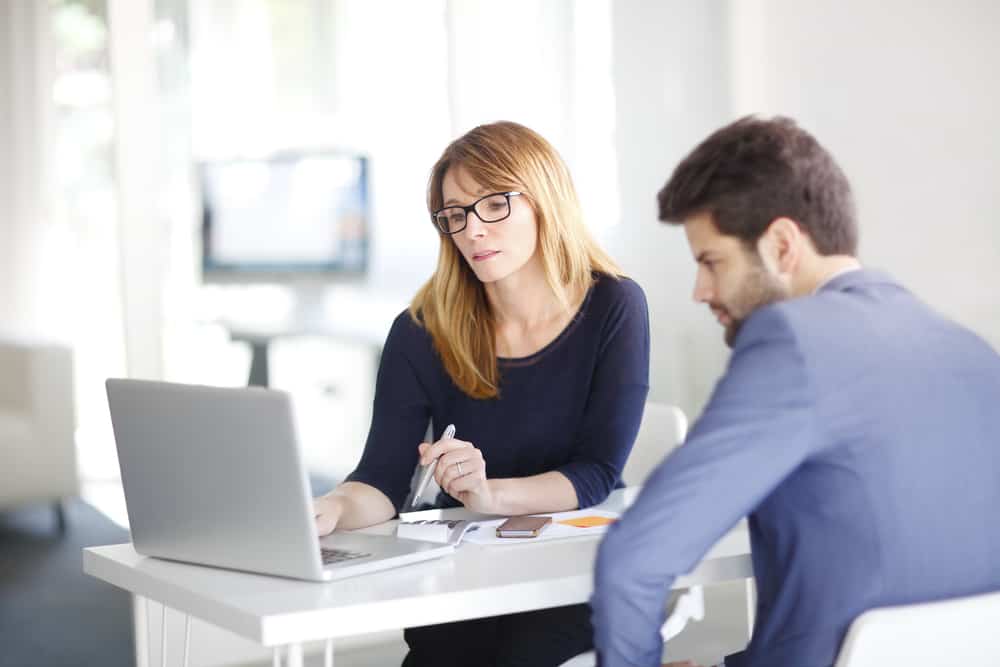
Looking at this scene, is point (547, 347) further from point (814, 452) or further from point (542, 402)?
point (814, 452)

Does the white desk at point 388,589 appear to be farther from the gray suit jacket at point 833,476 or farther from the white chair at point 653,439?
the white chair at point 653,439

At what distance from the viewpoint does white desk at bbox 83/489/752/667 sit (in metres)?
1.53

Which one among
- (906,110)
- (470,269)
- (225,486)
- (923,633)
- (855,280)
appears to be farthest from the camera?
(906,110)

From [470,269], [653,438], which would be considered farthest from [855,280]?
[653,438]

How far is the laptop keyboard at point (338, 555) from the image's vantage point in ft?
5.82

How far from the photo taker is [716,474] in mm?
1394

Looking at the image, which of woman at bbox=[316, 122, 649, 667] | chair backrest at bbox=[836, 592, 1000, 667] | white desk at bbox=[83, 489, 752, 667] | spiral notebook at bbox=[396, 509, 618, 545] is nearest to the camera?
chair backrest at bbox=[836, 592, 1000, 667]

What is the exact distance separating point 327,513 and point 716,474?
33.6 inches

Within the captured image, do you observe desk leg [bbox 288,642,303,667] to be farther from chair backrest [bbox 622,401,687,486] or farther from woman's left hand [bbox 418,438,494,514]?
chair backrest [bbox 622,401,687,486]

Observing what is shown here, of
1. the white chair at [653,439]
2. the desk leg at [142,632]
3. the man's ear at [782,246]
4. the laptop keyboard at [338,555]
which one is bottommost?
the desk leg at [142,632]

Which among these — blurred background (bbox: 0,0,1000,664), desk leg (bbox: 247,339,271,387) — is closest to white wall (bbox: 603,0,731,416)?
blurred background (bbox: 0,0,1000,664)

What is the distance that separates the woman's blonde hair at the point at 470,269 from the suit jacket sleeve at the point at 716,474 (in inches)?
40.0

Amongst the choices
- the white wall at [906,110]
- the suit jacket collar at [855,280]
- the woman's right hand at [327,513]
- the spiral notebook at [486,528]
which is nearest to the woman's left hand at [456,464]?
the spiral notebook at [486,528]

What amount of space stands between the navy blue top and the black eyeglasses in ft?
0.79
